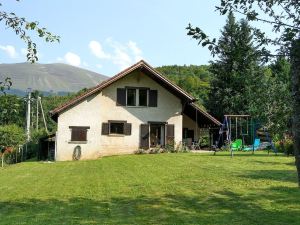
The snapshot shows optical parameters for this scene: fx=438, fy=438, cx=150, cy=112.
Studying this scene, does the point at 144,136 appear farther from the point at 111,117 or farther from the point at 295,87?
the point at 295,87

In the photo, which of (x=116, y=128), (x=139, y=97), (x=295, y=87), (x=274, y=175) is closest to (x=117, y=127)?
(x=116, y=128)

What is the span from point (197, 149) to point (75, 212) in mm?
22967

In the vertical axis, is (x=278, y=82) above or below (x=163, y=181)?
above

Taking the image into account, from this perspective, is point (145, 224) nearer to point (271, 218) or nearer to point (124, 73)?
point (271, 218)

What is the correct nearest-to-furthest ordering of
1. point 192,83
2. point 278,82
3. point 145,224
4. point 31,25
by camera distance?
point 31,25, point 278,82, point 145,224, point 192,83

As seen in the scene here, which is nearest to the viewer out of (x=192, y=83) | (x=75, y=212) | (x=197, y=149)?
(x=75, y=212)

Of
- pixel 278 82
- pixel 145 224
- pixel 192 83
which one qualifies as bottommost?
pixel 145 224

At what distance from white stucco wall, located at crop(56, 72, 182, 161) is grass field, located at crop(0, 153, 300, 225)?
39.4 feet

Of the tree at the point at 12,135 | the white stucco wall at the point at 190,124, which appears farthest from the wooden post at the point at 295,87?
the tree at the point at 12,135

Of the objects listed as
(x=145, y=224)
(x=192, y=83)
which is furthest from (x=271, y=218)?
(x=192, y=83)

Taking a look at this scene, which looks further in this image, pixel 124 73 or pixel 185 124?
pixel 185 124

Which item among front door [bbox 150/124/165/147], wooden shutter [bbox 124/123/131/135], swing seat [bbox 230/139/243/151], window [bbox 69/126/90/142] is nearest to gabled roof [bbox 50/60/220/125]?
window [bbox 69/126/90/142]

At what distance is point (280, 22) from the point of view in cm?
653

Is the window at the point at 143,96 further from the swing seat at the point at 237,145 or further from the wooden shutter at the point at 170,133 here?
the swing seat at the point at 237,145
